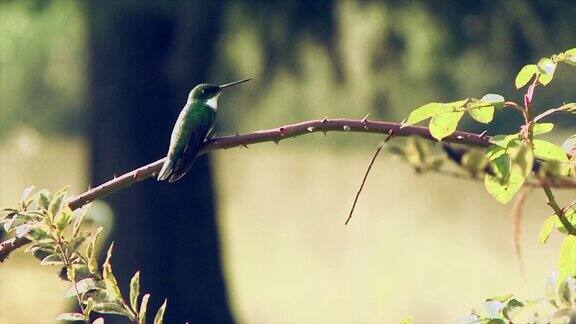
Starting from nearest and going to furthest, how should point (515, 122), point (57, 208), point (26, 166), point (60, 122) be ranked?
1. point (57, 208)
2. point (515, 122)
3. point (26, 166)
4. point (60, 122)

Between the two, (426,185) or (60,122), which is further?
(60,122)

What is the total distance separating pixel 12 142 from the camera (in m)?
12.4

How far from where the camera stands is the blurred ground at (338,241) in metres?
8.60

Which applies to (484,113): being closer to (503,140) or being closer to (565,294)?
(503,140)

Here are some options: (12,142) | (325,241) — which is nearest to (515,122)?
(325,241)

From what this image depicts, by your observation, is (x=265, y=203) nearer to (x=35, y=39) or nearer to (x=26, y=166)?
(x=26, y=166)

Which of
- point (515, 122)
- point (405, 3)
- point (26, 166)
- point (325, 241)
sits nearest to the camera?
point (405, 3)

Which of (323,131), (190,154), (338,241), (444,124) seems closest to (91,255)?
(323,131)

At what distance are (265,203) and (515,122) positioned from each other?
14.2 ft

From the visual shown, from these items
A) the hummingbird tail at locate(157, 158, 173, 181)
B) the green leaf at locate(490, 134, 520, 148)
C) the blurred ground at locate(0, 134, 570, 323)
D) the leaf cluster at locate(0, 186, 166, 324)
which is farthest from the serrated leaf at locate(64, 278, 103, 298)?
the blurred ground at locate(0, 134, 570, 323)

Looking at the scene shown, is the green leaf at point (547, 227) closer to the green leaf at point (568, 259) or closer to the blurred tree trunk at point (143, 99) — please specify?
the green leaf at point (568, 259)

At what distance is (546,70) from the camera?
1.03 m

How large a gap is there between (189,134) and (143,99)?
4483mm

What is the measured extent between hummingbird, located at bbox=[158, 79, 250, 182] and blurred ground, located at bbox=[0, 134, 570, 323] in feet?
14.0
